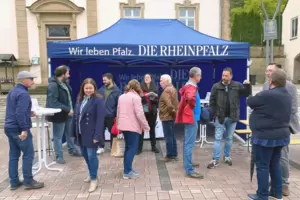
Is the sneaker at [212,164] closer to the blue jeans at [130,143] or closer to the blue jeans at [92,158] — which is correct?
the blue jeans at [130,143]

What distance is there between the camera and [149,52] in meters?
6.07

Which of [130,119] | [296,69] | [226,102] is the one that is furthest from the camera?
[296,69]

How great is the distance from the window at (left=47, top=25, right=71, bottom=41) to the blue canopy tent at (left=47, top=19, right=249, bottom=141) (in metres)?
9.38

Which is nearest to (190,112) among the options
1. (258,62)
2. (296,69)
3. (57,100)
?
(57,100)

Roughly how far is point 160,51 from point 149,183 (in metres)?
2.81

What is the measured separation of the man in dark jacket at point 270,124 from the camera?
3.34 m

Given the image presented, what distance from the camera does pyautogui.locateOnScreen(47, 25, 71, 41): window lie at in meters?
16.4

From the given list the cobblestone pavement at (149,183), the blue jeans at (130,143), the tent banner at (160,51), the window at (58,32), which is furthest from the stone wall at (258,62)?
the blue jeans at (130,143)

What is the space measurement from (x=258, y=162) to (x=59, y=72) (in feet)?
11.6

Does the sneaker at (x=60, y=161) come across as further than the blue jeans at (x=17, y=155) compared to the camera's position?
Yes

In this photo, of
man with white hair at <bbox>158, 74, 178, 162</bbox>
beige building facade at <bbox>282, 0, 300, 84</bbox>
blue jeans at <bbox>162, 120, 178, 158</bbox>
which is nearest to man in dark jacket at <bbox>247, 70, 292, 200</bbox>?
man with white hair at <bbox>158, 74, 178, 162</bbox>

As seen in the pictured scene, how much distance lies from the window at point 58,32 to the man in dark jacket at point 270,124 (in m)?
14.7

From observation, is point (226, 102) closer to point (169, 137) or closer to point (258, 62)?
point (169, 137)

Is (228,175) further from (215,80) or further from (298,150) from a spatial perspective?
(215,80)
